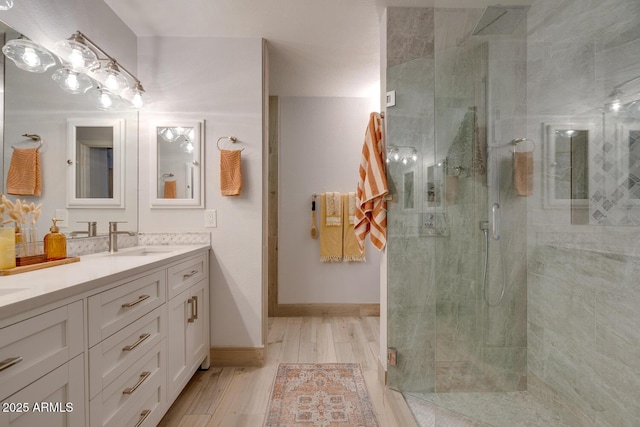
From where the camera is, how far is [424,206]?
5.93ft

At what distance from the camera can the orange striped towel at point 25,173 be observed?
1352 millimetres

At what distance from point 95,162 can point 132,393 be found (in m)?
1.41

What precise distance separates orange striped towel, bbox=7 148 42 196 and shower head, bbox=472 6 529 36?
2.19 meters

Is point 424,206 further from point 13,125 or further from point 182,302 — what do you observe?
point 13,125

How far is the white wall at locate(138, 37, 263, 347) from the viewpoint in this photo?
7.40 ft

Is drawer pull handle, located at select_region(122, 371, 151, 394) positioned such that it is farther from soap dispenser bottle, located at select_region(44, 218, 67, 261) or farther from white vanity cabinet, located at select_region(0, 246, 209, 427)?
soap dispenser bottle, located at select_region(44, 218, 67, 261)

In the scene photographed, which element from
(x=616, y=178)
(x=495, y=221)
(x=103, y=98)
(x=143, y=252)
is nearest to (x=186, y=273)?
(x=143, y=252)

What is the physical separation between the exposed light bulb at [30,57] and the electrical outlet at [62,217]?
716mm

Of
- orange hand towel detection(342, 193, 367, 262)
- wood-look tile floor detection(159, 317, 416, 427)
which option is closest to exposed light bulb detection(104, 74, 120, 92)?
wood-look tile floor detection(159, 317, 416, 427)

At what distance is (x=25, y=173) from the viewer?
1418 millimetres

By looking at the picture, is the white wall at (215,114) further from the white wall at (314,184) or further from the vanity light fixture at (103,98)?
the white wall at (314,184)

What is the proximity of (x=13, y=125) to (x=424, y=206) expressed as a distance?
2.08 m

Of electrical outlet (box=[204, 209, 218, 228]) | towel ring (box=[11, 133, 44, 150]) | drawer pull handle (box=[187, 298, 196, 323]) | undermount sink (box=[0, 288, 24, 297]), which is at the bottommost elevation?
drawer pull handle (box=[187, 298, 196, 323])

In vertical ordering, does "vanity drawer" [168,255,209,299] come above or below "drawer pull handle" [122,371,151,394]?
above
